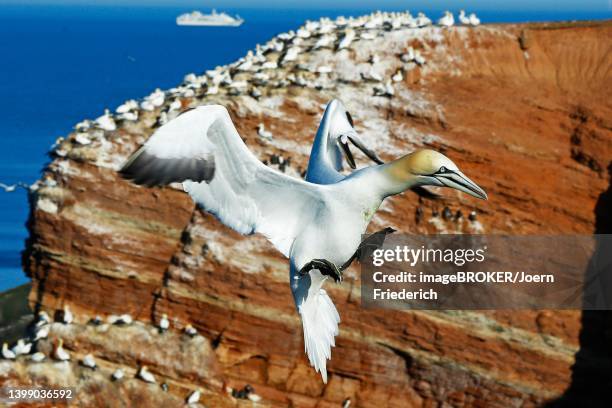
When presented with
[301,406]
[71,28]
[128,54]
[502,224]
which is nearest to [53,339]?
[301,406]

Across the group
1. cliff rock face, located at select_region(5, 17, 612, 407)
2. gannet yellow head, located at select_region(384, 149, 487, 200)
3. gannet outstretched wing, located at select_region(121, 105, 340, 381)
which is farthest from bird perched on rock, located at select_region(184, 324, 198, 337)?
gannet yellow head, located at select_region(384, 149, 487, 200)

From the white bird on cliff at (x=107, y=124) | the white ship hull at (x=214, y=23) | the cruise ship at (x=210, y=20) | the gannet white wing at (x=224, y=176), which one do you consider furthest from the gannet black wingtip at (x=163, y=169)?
the white ship hull at (x=214, y=23)

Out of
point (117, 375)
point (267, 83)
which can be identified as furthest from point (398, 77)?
point (117, 375)

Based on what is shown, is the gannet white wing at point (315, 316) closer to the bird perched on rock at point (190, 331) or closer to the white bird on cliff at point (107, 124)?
the bird perched on rock at point (190, 331)

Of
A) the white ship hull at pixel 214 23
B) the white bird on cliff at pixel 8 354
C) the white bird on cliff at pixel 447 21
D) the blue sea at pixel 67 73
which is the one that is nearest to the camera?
the white bird on cliff at pixel 8 354

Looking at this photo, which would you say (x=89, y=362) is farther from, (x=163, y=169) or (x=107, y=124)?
(x=163, y=169)

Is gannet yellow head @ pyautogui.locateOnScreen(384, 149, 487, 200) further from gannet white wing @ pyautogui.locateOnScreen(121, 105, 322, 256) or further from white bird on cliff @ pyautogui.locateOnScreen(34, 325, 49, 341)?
white bird on cliff @ pyautogui.locateOnScreen(34, 325, 49, 341)
